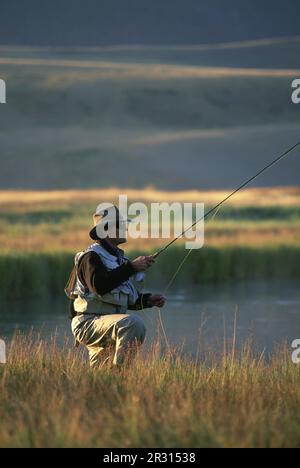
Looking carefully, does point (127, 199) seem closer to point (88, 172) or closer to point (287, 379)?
point (88, 172)

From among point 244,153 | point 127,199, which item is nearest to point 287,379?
point 127,199

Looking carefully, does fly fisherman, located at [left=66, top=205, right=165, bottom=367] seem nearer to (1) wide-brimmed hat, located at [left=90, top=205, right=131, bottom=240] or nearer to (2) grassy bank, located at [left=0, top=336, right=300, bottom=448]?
(1) wide-brimmed hat, located at [left=90, top=205, right=131, bottom=240]

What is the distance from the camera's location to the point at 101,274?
7.81 metres

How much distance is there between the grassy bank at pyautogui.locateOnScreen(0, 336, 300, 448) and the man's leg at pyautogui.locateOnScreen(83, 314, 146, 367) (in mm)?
126

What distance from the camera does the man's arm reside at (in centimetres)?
777

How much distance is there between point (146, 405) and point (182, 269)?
13872mm

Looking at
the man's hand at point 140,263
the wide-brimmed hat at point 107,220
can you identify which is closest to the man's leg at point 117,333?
the man's hand at point 140,263

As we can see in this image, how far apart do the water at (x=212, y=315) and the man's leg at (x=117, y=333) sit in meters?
4.63

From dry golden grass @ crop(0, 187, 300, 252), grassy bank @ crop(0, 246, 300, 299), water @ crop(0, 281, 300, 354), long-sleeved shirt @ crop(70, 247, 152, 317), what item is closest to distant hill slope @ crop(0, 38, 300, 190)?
dry golden grass @ crop(0, 187, 300, 252)

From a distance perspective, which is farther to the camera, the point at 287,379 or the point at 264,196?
the point at 264,196

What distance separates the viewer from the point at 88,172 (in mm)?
58188

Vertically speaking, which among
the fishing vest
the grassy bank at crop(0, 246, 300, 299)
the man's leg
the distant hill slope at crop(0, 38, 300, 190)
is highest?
the distant hill slope at crop(0, 38, 300, 190)

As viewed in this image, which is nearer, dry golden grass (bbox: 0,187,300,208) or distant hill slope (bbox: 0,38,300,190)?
dry golden grass (bbox: 0,187,300,208)
